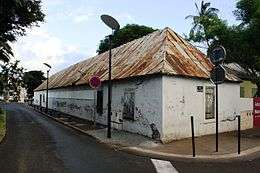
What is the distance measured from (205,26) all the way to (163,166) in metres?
23.7

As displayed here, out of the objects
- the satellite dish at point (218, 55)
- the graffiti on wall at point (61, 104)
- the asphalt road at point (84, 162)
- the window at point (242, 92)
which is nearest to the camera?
the asphalt road at point (84, 162)

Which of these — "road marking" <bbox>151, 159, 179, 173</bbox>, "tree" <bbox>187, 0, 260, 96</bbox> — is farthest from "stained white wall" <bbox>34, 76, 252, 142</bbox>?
"road marking" <bbox>151, 159, 179, 173</bbox>

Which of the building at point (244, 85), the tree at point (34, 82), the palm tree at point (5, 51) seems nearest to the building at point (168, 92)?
the palm tree at point (5, 51)

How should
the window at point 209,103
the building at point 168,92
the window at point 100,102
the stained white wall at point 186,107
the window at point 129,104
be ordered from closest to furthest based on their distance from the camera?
1. the stained white wall at point 186,107
2. the building at point 168,92
3. the window at point 209,103
4. the window at point 129,104
5. the window at point 100,102

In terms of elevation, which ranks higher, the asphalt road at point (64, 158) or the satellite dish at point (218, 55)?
the satellite dish at point (218, 55)

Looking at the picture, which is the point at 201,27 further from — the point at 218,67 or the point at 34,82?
the point at 34,82

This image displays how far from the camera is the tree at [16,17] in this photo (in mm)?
18516

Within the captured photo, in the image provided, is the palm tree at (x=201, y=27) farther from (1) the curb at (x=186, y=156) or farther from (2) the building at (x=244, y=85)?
(1) the curb at (x=186, y=156)

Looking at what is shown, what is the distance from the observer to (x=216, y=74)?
14.5m

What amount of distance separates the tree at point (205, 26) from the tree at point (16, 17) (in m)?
11.0

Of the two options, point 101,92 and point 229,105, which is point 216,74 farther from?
point 101,92

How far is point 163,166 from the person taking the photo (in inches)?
482

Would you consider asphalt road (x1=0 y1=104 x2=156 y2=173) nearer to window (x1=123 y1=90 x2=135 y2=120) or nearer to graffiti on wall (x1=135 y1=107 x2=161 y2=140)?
graffiti on wall (x1=135 y1=107 x2=161 y2=140)

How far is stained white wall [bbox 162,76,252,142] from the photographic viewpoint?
17.5m
